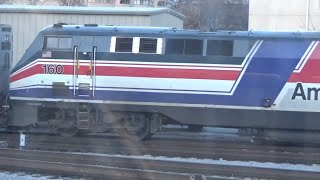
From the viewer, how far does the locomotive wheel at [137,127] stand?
1816 cm

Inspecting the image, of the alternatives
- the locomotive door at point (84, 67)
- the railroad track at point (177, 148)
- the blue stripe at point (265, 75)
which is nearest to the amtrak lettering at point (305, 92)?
the blue stripe at point (265, 75)

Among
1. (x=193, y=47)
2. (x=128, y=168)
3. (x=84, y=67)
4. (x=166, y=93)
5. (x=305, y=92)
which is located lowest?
(x=128, y=168)

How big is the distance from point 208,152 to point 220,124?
185cm

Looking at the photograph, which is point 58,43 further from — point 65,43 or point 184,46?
point 184,46

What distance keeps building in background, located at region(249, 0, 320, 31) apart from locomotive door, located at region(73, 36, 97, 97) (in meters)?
20.6

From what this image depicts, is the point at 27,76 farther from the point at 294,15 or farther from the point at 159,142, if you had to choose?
the point at 294,15

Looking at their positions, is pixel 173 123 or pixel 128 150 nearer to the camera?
pixel 128 150

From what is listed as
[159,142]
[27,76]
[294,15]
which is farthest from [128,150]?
[294,15]

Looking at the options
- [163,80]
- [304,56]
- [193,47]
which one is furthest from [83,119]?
[304,56]

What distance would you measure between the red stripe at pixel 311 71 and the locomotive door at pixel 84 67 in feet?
19.1

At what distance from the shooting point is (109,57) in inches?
715

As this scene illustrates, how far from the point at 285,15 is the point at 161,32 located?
21110 millimetres

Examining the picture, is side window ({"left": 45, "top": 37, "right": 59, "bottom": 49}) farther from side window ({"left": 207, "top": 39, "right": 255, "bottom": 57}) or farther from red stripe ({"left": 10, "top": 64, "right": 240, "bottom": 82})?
side window ({"left": 207, "top": 39, "right": 255, "bottom": 57})

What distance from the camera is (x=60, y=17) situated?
86.2 feet
